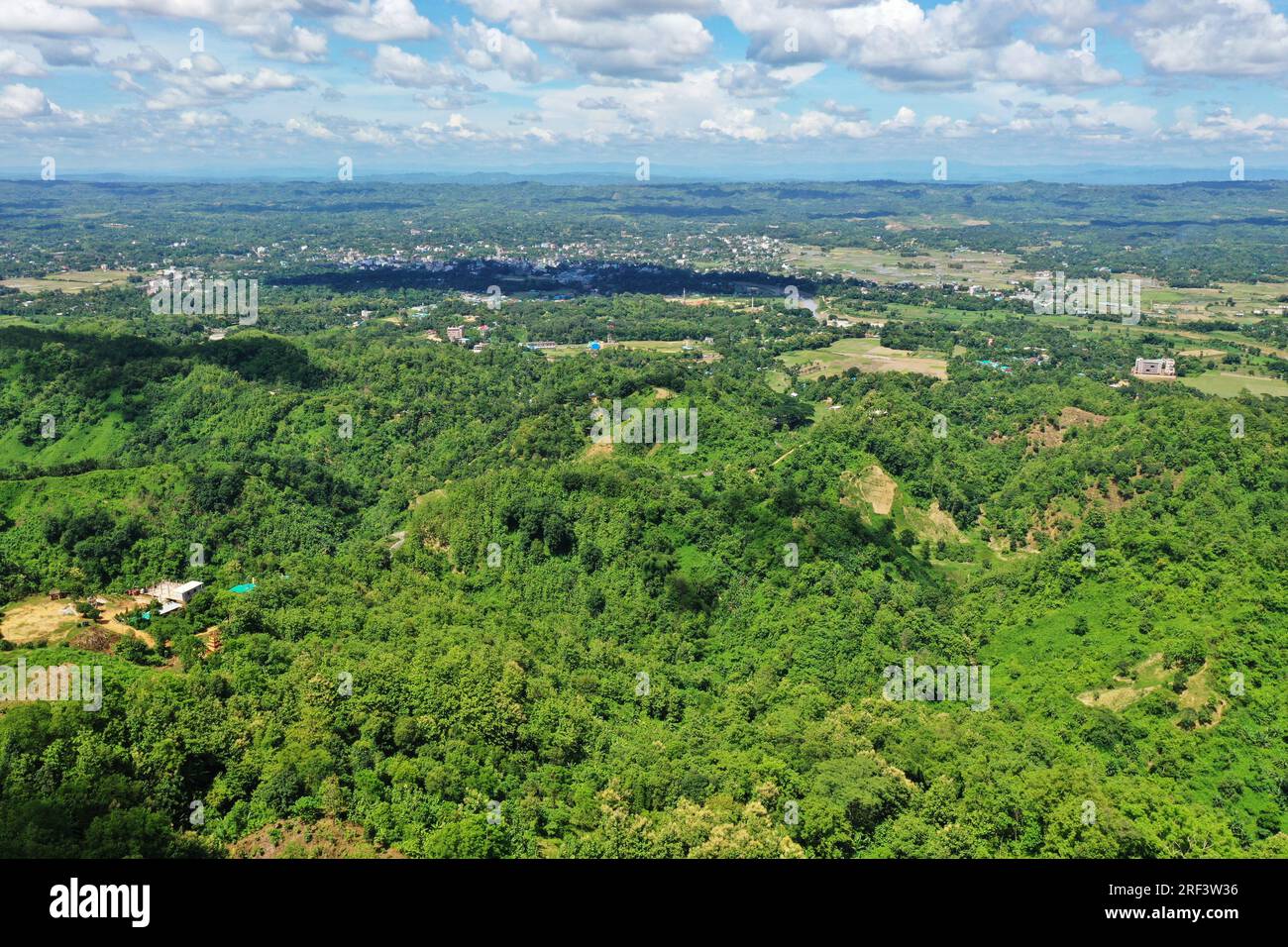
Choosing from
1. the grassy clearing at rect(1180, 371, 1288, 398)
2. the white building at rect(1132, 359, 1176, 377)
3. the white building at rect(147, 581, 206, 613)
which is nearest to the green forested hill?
the white building at rect(147, 581, 206, 613)

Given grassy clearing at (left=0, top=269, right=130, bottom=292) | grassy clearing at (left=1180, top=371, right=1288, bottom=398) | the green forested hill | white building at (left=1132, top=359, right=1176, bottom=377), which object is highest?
grassy clearing at (left=0, top=269, right=130, bottom=292)

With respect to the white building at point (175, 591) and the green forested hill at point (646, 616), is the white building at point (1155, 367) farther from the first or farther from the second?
the white building at point (175, 591)

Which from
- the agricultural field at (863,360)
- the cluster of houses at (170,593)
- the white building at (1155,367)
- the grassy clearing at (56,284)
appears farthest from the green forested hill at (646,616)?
the grassy clearing at (56,284)

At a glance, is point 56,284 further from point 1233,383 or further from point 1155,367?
point 1233,383

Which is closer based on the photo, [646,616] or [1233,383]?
[646,616]

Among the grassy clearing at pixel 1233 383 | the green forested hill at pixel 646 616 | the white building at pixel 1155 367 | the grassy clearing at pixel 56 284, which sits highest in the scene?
the grassy clearing at pixel 56 284

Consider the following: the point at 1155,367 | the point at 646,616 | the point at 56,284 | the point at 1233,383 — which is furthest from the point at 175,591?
the point at 56,284

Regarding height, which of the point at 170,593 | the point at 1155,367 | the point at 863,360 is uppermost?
the point at 863,360

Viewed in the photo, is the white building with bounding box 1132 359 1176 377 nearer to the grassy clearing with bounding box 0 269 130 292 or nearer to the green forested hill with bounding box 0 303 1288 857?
the green forested hill with bounding box 0 303 1288 857
